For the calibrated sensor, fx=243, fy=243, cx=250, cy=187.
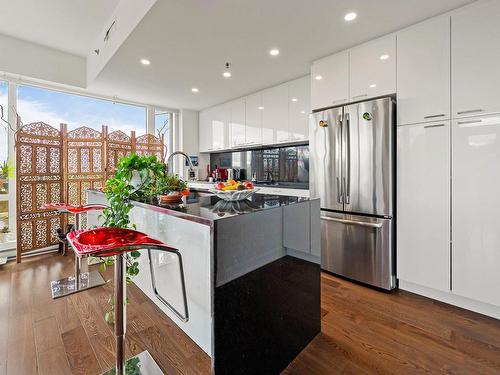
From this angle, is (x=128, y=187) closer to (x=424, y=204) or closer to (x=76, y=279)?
(x=76, y=279)

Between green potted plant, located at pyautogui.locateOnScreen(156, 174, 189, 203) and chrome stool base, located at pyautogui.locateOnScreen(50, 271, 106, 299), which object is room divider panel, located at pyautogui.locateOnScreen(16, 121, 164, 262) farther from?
green potted plant, located at pyautogui.locateOnScreen(156, 174, 189, 203)

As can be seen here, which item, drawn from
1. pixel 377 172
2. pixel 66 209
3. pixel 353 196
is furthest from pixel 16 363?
pixel 377 172

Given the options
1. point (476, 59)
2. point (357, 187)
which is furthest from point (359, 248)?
point (476, 59)

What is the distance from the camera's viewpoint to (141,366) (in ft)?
4.72

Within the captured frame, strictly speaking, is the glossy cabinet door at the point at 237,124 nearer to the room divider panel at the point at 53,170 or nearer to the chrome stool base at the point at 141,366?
the room divider panel at the point at 53,170

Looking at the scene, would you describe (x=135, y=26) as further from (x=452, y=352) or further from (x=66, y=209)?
(x=452, y=352)

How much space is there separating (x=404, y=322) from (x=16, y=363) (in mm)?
2627

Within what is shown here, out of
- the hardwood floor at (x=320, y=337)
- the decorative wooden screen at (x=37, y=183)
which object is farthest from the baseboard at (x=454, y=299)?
the decorative wooden screen at (x=37, y=183)

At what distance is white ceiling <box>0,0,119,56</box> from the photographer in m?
2.57

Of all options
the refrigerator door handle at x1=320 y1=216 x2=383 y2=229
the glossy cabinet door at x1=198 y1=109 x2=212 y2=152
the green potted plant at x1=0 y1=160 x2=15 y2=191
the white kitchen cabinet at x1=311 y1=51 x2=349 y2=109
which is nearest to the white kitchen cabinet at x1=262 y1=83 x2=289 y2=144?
the white kitchen cabinet at x1=311 y1=51 x2=349 y2=109

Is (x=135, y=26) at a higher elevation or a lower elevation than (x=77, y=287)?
higher

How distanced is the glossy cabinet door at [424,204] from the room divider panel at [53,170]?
408cm

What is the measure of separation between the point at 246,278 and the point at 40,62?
13.8 feet

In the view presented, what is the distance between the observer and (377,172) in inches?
93.2
